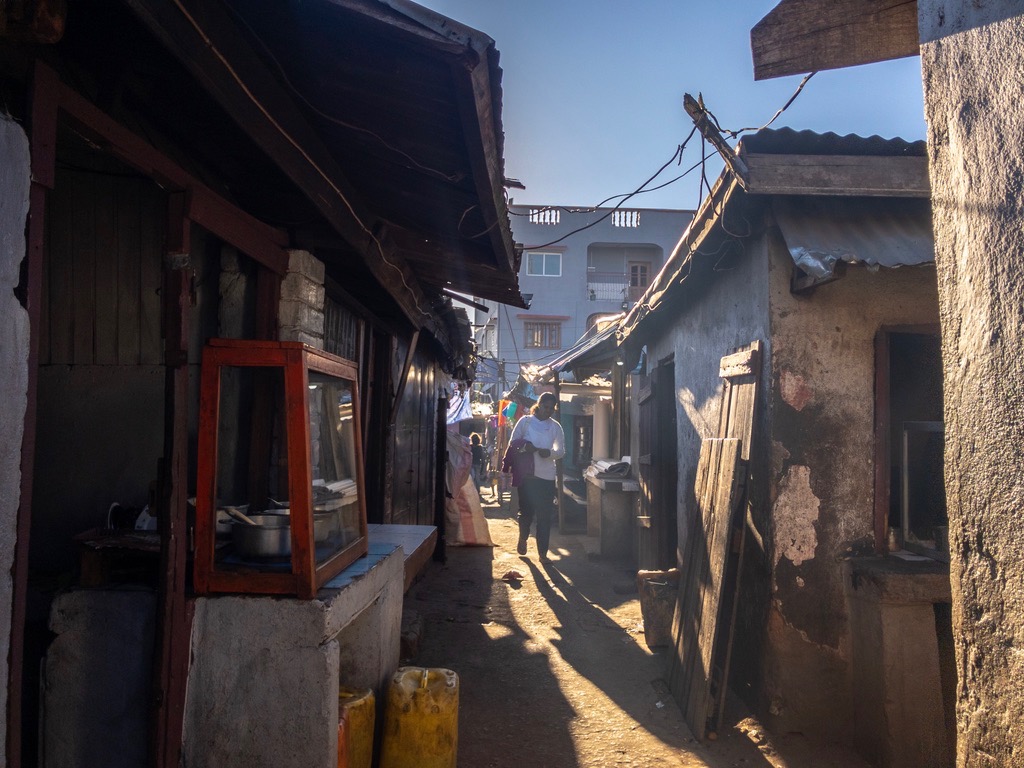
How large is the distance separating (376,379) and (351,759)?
4.31 meters

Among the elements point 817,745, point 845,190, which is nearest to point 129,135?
point 845,190

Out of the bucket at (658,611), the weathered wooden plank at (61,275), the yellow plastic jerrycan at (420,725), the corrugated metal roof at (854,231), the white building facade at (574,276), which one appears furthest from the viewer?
the white building facade at (574,276)

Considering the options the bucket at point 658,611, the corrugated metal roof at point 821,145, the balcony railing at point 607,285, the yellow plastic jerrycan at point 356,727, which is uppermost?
the balcony railing at point 607,285

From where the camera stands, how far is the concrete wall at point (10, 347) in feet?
6.12

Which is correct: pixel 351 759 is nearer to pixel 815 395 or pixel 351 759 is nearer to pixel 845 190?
pixel 815 395

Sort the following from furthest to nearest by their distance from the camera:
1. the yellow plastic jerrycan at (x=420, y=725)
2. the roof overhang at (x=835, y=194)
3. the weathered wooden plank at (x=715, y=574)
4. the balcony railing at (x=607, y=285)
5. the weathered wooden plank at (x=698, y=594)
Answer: the balcony railing at (x=607, y=285) → the weathered wooden plank at (x=698, y=594) → the weathered wooden plank at (x=715, y=574) → the roof overhang at (x=835, y=194) → the yellow plastic jerrycan at (x=420, y=725)

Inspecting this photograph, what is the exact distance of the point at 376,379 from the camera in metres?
7.06

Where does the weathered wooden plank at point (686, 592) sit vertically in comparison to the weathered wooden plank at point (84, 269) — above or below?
below

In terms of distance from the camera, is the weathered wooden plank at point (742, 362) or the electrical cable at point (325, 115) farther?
the weathered wooden plank at point (742, 362)

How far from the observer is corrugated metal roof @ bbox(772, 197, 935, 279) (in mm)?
4070

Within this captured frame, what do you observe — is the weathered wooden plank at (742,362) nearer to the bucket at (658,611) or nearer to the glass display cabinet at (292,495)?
the bucket at (658,611)

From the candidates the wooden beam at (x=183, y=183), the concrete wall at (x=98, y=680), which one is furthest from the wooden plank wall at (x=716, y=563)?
the concrete wall at (x=98, y=680)

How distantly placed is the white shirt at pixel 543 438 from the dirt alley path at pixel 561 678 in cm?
126

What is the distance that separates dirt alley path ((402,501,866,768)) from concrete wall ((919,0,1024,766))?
2.59 meters
